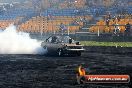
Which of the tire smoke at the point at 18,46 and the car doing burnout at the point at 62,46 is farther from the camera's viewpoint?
the tire smoke at the point at 18,46

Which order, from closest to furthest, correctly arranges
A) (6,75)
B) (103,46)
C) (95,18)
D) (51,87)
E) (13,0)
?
(51,87) → (6,75) → (103,46) → (95,18) → (13,0)

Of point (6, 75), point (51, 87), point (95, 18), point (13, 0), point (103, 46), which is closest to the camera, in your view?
point (51, 87)

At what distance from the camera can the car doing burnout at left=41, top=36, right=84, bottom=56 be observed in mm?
27906

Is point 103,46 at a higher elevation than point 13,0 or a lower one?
lower

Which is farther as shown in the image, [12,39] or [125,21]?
[125,21]

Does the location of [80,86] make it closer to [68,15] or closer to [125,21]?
[125,21]

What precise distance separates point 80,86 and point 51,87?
40.7 inches

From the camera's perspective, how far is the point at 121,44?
38.4 m

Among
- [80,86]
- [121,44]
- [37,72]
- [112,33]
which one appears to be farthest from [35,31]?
[80,86]

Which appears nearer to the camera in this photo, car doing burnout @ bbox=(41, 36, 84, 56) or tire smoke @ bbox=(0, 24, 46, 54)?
A: car doing burnout @ bbox=(41, 36, 84, 56)

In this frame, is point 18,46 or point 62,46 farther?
point 18,46

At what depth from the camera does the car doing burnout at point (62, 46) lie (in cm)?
2791

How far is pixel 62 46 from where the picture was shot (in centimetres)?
2806

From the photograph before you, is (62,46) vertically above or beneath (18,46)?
above
